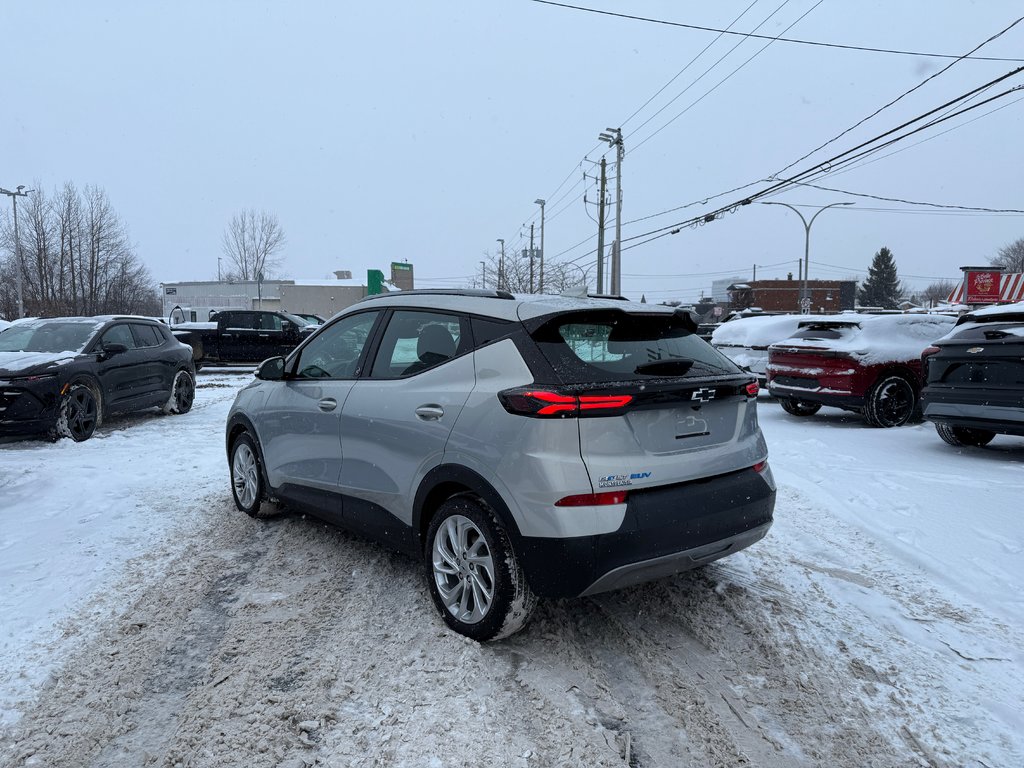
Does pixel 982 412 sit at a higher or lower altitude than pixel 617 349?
lower

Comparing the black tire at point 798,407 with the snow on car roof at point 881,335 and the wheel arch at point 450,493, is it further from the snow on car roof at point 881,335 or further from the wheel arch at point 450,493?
the wheel arch at point 450,493

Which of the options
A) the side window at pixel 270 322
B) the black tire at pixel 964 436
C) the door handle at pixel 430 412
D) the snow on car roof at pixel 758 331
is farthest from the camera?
the side window at pixel 270 322

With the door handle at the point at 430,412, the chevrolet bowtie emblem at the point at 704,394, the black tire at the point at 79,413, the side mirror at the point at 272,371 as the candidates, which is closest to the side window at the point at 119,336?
the black tire at the point at 79,413

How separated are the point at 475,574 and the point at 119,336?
8733mm

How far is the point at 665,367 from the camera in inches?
128

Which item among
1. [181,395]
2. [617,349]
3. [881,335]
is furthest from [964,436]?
[181,395]

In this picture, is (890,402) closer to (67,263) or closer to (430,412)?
(430,412)

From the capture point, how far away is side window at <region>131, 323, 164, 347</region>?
1033 centimetres

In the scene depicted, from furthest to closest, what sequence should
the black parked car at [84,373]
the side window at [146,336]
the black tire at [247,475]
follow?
1. the side window at [146,336]
2. the black parked car at [84,373]
3. the black tire at [247,475]

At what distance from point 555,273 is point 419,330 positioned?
137 feet

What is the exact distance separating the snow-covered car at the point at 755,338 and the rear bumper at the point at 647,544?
10.4m

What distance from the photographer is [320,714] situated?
2.78m

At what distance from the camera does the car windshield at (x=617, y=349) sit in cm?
309

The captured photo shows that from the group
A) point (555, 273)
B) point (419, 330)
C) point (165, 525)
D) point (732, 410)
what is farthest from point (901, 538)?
point (555, 273)
